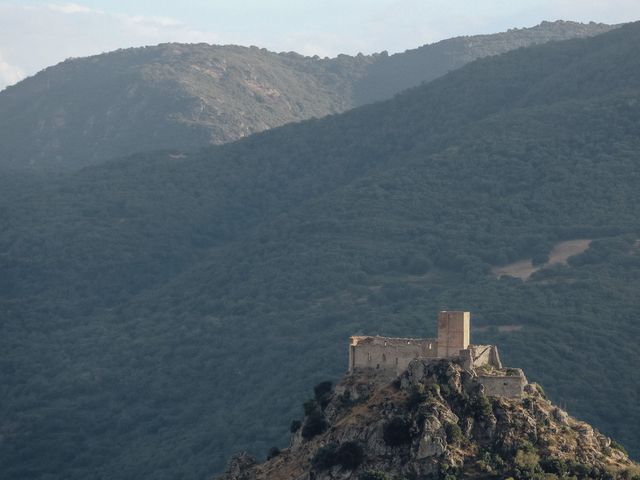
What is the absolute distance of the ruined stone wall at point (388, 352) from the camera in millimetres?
87938

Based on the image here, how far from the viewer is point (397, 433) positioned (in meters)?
83.4

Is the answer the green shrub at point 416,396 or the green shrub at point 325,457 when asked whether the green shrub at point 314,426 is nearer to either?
the green shrub at point 325,457

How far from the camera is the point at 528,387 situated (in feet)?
288

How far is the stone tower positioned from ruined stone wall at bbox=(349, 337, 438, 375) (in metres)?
0.51

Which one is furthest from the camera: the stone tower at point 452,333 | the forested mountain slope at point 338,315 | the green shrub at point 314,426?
the forested mountain slope at point 338,315

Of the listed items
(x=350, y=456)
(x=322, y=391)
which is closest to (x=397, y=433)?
(x=350, y=456)

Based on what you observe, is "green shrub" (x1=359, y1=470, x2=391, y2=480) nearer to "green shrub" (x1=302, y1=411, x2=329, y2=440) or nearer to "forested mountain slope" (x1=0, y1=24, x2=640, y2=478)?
"green shrub" (x1=302, y1=411, x2=329, y2=440)

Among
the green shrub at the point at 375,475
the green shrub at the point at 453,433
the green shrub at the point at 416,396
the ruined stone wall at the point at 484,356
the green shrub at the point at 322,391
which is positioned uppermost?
the ruined stone wall at the point at 484,356

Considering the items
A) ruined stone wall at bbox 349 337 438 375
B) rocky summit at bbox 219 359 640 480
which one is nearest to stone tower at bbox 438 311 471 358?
ruined stone wall at bbox 349 337 438 375

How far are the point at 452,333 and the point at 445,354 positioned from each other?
2.97 ft

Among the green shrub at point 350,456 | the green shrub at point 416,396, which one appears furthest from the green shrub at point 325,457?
the green shrub at point 416,396

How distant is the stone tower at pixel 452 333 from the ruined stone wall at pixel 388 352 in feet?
1.68

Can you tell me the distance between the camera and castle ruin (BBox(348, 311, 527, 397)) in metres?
85.9

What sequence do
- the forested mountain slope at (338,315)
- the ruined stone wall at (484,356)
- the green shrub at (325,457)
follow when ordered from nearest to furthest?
the green shrub at (325,457)
the ruined stone wall at (484,356)
the forested mountain slope at (338,315)
